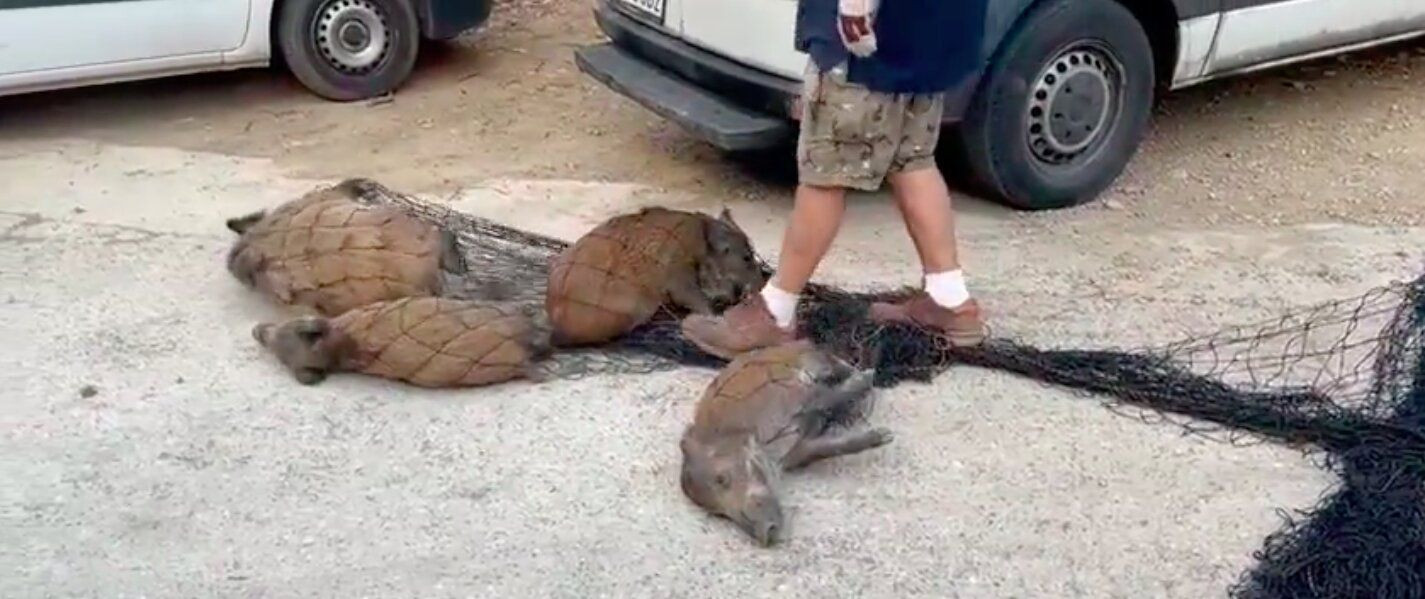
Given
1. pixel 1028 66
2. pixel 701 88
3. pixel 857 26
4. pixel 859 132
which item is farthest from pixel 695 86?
pixel 857 26

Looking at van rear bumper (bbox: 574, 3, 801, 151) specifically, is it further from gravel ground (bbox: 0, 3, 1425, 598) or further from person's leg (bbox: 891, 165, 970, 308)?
person's leg (bbox: 891, 165, 970, 308)

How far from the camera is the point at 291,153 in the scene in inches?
269

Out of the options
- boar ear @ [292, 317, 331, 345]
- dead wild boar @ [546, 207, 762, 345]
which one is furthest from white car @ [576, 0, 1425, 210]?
boar ear @ [292, 317, 331, 345]

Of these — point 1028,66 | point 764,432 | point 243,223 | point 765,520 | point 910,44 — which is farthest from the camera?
point 1028,66

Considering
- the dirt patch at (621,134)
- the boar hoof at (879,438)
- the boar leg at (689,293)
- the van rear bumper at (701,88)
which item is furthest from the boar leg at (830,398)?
the dirt patch at (621,134)

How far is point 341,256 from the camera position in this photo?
16.4 ft

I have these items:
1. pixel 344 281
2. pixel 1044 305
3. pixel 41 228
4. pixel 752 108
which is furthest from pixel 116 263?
pixel 1044 305

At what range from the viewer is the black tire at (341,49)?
7316 mm

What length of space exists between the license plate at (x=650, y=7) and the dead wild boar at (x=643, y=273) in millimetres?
1141

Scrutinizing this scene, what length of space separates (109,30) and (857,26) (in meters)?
3.82

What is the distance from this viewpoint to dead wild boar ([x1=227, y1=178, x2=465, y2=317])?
16.2 feet

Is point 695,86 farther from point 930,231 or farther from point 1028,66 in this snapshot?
point 930,231

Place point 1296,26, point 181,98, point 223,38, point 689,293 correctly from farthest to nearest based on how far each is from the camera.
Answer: point 181,98, point 223,38, point 1296,26, point 689,293

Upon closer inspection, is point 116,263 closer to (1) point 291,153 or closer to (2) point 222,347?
(2) point 222,347
